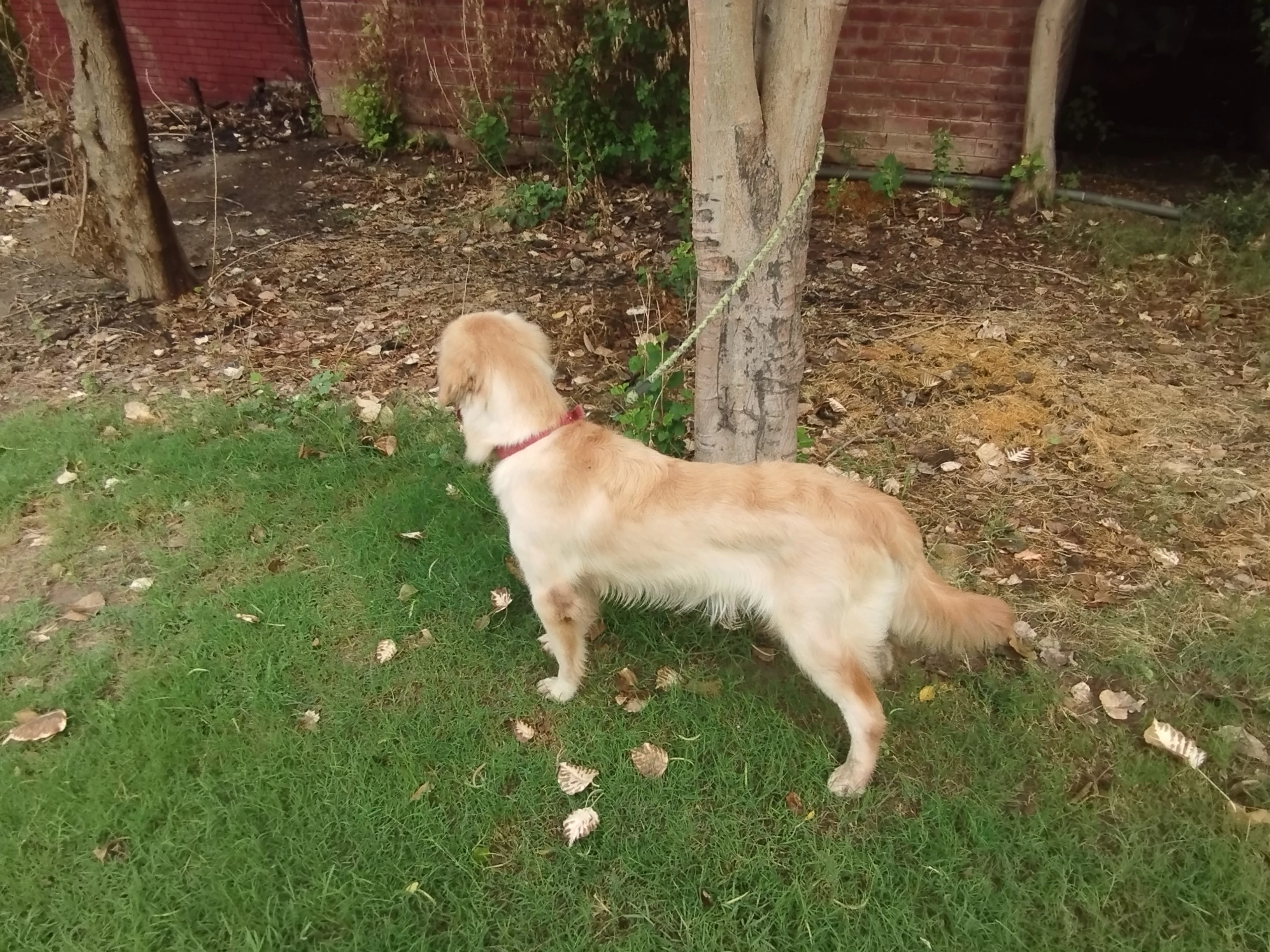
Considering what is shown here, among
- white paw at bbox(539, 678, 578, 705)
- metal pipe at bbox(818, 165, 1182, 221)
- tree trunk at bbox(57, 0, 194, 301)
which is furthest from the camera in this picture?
metal pipe at bbox(818, 165, 1182, 221)

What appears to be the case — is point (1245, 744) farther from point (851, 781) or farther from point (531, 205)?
point (531, 205)

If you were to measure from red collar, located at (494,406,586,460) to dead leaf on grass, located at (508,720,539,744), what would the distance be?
3.18 feet

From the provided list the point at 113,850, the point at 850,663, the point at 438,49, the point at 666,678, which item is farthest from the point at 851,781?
the point at 438,49

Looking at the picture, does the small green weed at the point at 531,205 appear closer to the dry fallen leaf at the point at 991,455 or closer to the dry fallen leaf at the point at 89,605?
the dry fallen leaf at the point at 991,455

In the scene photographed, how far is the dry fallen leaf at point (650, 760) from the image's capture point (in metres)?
2.79

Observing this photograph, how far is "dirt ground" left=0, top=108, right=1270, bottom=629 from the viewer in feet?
12.3

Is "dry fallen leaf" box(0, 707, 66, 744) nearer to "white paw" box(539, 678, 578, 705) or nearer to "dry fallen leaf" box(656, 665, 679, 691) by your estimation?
"white paw" box(539, 678, 578, 705)

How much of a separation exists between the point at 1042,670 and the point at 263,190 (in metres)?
7.44

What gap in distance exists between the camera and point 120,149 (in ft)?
16.8

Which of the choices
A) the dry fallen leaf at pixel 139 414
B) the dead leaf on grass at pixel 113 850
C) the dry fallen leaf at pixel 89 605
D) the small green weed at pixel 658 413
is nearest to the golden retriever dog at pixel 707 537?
the small green weed at pixel 658 413

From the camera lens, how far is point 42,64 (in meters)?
10.1

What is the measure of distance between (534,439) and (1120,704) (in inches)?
88.7

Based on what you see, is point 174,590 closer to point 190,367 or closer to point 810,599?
point 190,367

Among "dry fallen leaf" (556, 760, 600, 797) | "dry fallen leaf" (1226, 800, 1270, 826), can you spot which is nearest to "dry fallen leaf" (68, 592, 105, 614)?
"dry fallen leaf" (556, 760, 600, 797)
